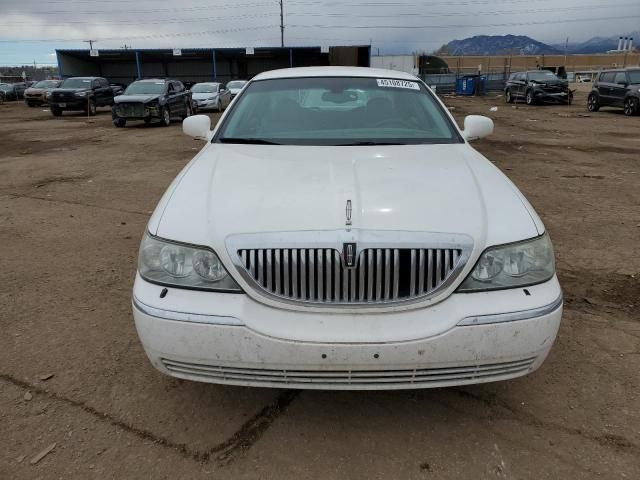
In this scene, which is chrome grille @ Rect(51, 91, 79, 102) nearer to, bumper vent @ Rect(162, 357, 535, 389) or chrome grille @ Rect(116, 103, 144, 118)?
chrome grille @ Rect(116, 103, 144, 118)

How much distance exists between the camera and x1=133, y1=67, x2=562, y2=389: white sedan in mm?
2066

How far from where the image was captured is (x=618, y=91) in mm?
20078

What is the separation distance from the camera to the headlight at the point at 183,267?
219 centimetres

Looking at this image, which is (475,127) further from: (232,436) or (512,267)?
(232,436)

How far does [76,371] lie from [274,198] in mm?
1584

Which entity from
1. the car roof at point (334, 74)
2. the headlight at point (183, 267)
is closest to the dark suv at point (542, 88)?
the car roof at point (334, 74)

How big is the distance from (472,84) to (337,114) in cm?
3550

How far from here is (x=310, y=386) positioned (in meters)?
2.14

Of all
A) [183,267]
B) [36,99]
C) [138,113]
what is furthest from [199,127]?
[36,99]

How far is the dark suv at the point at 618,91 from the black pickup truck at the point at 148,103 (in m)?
16.8

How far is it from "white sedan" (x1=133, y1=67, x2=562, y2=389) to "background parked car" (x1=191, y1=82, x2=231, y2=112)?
22.2 metres

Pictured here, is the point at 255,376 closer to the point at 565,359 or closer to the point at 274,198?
the point at 274,198

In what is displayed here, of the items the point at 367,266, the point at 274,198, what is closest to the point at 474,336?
the point at 367,266

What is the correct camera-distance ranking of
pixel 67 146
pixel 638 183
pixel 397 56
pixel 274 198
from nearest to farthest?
pixel 274 198 → pixel 638 183 → pixel 67 146 → pixel 397 56
